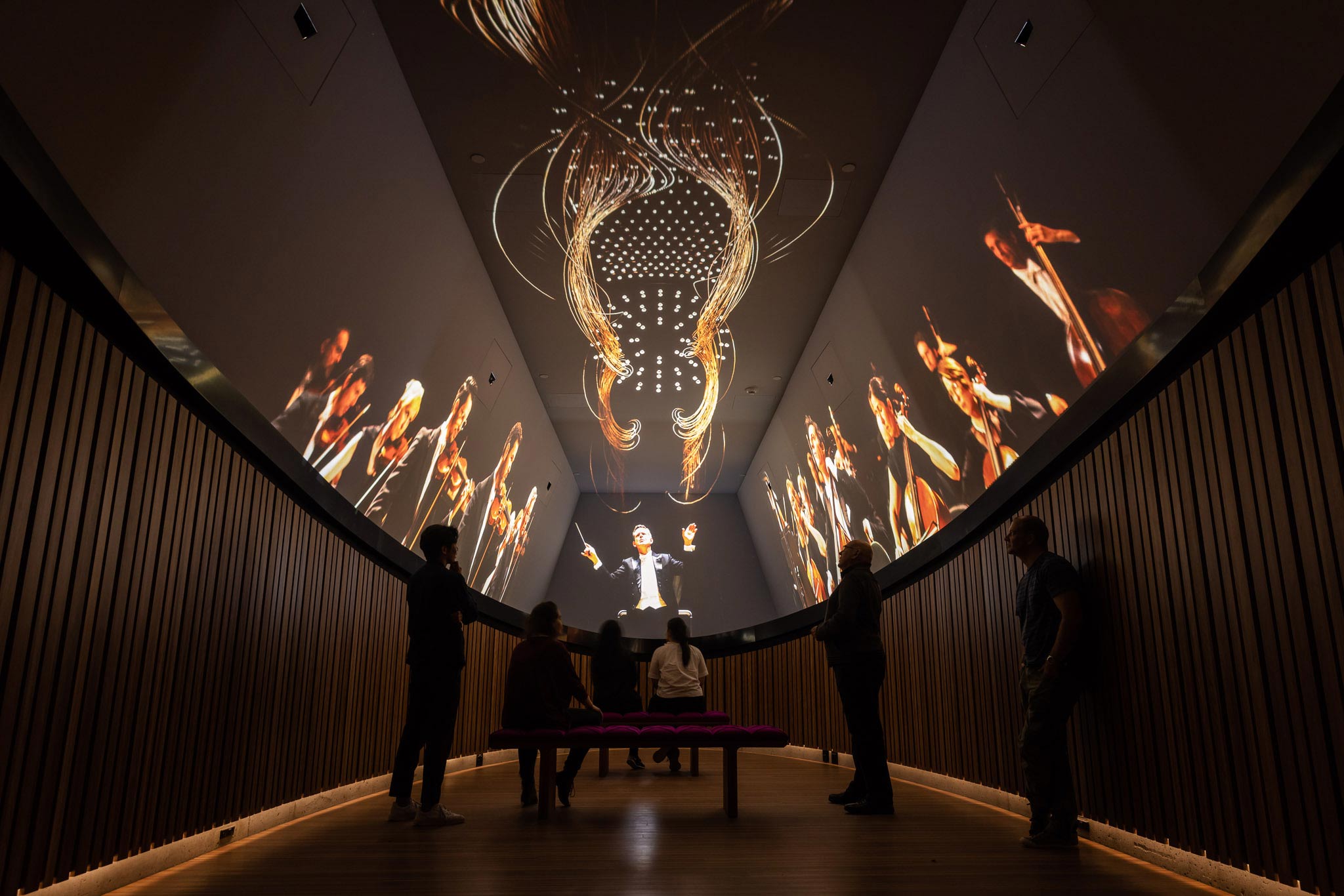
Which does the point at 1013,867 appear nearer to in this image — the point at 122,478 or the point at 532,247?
the point at 122,478

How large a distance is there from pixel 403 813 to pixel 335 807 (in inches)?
39.2

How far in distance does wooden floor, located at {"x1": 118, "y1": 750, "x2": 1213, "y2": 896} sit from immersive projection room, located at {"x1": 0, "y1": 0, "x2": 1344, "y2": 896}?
4 cm

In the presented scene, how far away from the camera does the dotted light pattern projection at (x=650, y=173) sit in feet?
17.4

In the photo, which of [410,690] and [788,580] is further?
[788,580]

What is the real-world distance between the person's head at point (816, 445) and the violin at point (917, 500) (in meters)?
2.28

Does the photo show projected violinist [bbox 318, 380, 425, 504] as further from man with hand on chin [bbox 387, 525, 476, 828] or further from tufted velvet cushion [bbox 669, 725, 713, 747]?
tufted velvet cushion [bbox 669, 725, 713, 747]

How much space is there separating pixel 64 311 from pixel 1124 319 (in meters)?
4.77

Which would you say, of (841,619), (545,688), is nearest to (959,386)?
(841,619)

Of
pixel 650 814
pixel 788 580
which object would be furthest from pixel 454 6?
pixel 788 580

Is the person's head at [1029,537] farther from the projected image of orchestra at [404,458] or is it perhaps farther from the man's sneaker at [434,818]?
the projected image of orchestra at [404,458]

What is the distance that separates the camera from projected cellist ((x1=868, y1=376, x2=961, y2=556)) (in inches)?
314

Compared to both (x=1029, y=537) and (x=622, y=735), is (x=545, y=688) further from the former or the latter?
(x=1029, y=537)

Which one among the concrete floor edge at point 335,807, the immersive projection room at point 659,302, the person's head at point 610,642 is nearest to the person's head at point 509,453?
the immersive projection room at point 659,302

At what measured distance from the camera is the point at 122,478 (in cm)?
302
